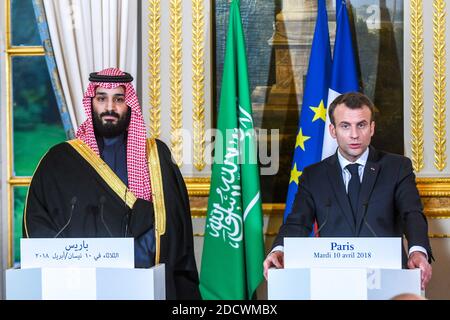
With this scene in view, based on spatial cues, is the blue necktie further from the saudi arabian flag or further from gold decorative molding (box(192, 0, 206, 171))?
gold decorative molding (box(192, 0, 206, 171))

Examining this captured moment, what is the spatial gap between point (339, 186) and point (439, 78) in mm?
1520

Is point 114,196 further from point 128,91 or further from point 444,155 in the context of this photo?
point 444,155

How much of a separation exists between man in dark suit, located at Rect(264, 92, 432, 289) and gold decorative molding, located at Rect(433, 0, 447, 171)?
1.23 meters

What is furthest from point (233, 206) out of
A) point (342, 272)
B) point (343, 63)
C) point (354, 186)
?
point (342, 272)

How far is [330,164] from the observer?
12.8ft

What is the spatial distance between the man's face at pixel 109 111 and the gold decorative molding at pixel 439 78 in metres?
1.97

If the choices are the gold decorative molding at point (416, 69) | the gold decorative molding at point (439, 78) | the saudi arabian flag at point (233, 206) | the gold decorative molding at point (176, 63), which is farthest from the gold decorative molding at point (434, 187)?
the gold decorative molding at point (176, 63)

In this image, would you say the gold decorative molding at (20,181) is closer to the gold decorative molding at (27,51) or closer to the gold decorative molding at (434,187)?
the gold decorative molding at (27,51)

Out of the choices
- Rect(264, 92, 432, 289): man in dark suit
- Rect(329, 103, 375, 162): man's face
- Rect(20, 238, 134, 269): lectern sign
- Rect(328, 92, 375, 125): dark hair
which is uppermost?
Rect(328, 92, 375, 125): dark hair

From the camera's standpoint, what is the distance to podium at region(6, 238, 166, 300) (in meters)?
3.07

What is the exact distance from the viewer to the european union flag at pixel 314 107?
4.79 meters

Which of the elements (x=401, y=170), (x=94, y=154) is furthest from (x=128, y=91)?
(x=401, y=170)

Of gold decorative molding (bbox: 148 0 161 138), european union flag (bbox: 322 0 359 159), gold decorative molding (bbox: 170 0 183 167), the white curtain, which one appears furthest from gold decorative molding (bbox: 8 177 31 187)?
european union flag (bbox: 322 0 359 159)

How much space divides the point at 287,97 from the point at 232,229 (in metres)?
0.93
